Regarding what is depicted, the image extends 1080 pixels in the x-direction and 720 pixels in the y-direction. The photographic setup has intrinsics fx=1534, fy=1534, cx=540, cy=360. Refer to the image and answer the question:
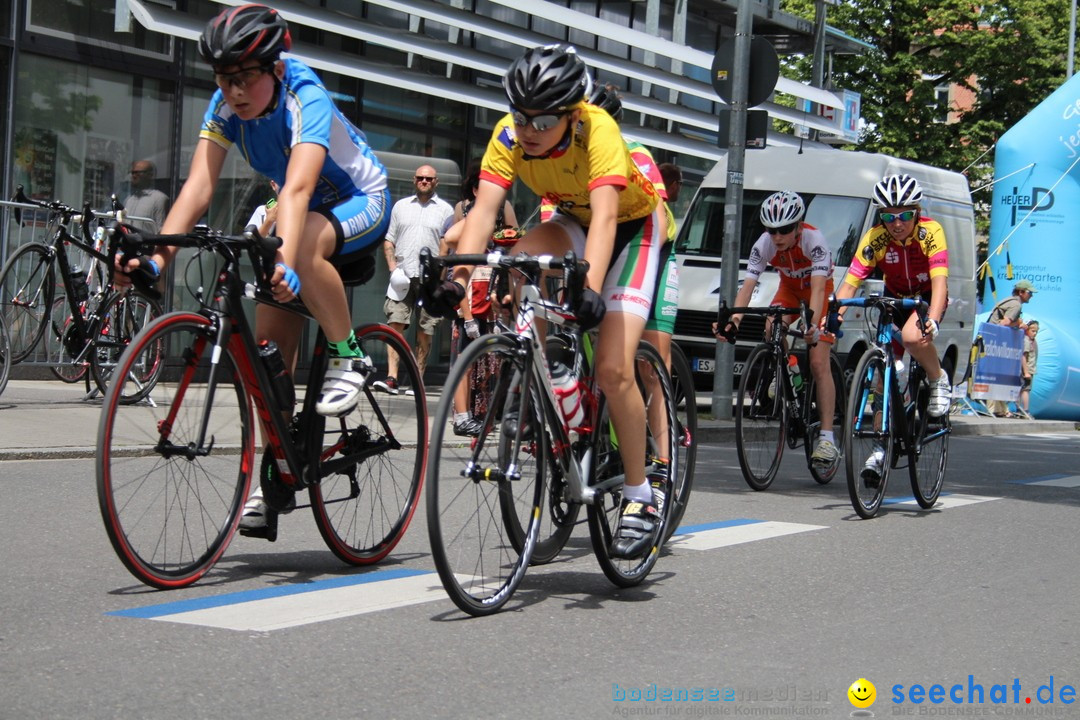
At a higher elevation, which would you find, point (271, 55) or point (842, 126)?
point (842, 126)

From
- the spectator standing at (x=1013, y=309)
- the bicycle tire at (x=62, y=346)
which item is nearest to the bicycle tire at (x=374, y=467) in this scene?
the bicycle tire at (x=62, y=346)

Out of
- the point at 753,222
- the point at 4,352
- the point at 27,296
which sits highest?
the point at 753,222

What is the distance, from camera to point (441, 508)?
15.3 feet

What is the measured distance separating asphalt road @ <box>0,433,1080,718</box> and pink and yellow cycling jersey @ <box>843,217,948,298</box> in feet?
7.24

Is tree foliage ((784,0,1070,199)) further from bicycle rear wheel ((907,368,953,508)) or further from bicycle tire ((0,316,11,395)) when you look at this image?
bicycle tire ((0,316,11,395))

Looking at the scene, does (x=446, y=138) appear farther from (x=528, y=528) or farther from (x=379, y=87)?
(x=528, y=528)

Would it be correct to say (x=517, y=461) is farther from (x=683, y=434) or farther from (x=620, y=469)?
(x=683, y=434)

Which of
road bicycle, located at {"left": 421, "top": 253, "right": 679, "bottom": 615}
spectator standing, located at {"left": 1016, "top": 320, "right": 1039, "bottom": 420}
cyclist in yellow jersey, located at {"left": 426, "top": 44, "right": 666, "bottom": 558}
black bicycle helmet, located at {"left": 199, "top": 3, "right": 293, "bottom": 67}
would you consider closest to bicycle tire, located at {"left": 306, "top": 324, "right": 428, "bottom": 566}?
road bicycle, located at {"left": 421, "top": 253, "right": 679, "bottom": 615}

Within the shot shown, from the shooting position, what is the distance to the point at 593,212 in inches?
209

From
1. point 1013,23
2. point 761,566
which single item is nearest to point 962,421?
point 761,566

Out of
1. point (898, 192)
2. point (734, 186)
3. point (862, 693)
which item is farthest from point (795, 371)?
point (862, 693)

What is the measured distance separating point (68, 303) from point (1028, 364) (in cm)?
1499

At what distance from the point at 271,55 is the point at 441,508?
1653 mm

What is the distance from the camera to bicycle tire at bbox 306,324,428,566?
18.7 ft
